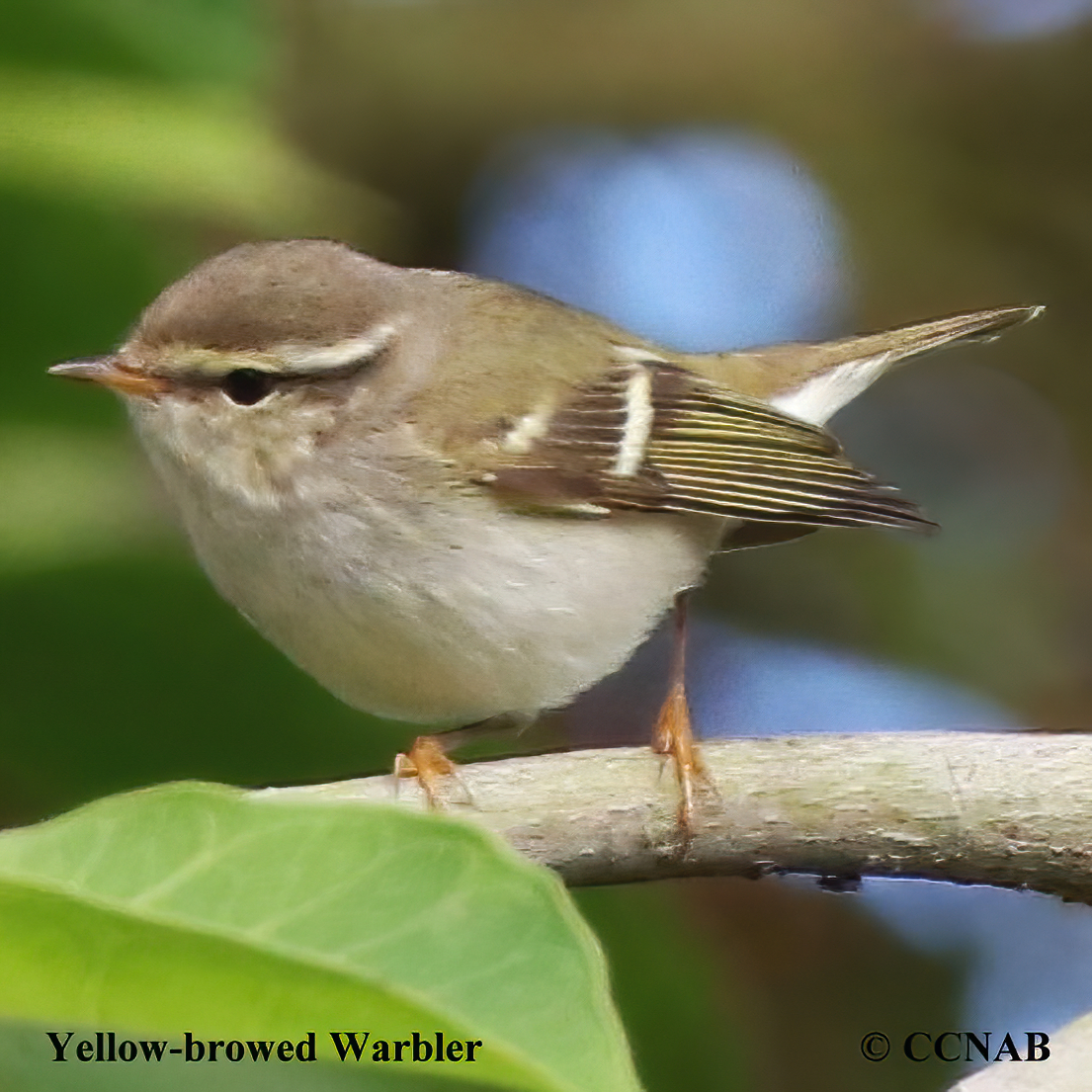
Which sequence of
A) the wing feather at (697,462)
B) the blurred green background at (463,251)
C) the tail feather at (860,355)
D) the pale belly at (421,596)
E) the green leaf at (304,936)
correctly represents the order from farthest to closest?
the tail feather at (860,355)
the wing feather at (697,462)
the pale belly at (421,596)
the blurred green background at (463,251)
the green leaf at (304,936)

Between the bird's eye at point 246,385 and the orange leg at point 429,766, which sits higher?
the bird's eye at point 246,385

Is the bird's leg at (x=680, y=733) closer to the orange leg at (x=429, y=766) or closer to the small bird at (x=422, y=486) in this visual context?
the small bird at (x=422, y=486)

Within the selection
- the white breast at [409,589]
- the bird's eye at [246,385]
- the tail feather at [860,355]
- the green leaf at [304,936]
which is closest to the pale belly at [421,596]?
the white breast at [409,589]

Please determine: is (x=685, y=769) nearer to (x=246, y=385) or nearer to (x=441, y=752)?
(x=441, y=752)

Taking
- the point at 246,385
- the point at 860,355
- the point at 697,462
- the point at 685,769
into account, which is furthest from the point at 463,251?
the point at 685,769

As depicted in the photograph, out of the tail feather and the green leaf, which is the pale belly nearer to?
the tail feather

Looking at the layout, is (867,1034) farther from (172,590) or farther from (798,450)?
(172,590)
